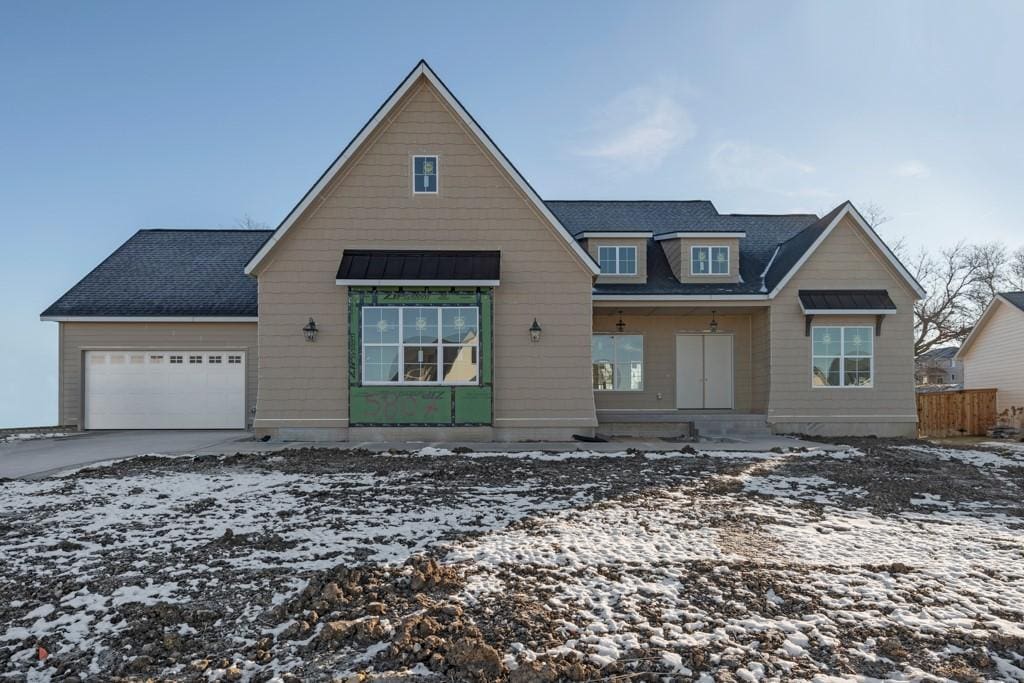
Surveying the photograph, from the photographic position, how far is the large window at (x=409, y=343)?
11.9 meters

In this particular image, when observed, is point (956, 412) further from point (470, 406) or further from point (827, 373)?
point (470, 406)

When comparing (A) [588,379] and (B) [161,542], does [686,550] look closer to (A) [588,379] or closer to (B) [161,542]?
(B) [161,542]

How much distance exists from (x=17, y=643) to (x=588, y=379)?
32.5 feet

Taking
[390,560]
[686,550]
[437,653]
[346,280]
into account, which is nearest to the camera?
[437,653]

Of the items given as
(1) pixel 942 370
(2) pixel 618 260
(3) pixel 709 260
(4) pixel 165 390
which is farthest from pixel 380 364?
(1) pixel 942 370

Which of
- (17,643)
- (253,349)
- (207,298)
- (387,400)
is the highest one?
(207,298)

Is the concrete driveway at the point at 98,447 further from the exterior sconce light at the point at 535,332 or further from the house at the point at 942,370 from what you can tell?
the house at the point at 942,370

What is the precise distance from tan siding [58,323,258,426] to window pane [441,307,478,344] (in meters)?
6.13

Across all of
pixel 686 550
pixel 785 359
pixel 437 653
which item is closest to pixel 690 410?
pixel 785 359

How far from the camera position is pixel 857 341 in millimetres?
14094

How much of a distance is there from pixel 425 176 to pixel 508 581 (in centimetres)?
967

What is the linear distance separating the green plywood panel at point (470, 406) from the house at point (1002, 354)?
17961 mm

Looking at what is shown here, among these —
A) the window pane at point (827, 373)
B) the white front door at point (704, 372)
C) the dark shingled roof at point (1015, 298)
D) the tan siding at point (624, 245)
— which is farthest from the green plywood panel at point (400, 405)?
the dark shingled roof at point (1015, 298)

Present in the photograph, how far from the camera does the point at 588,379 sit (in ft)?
40.1
